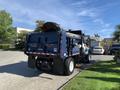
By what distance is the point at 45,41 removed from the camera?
501 inches

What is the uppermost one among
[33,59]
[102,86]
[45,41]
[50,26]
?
[50,26]

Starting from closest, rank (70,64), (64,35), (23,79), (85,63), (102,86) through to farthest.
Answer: (102,86)
(23,79)
(64,35)
(70,64)
(85,63)

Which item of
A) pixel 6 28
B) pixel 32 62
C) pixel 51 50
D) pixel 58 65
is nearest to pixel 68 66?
pixel 58 65

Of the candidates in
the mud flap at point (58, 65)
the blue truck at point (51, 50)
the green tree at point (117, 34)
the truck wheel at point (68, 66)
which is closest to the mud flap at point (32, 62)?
the blue truck at point (51, 50)

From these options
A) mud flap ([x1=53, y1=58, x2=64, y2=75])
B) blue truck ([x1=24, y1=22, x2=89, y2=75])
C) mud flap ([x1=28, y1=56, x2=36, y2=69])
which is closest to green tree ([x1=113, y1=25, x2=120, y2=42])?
blue truck ([x1=24, y1=22, x2=89, y2=75])

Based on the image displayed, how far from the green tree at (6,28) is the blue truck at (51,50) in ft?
151

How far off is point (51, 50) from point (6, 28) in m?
48.8

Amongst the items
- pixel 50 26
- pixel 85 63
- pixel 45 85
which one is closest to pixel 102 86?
pixel 45 85

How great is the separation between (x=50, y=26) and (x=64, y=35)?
0.97 metres

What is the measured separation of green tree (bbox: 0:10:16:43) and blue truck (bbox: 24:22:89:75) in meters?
46.1

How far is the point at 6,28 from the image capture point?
2327 inches

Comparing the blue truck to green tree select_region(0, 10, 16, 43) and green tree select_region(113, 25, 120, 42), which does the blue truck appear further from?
green tree select_region(0, 10, 16, 43)

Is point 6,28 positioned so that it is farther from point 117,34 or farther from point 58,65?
point 58,65

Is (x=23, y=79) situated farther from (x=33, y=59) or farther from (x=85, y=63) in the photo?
(x=85, y=63)
